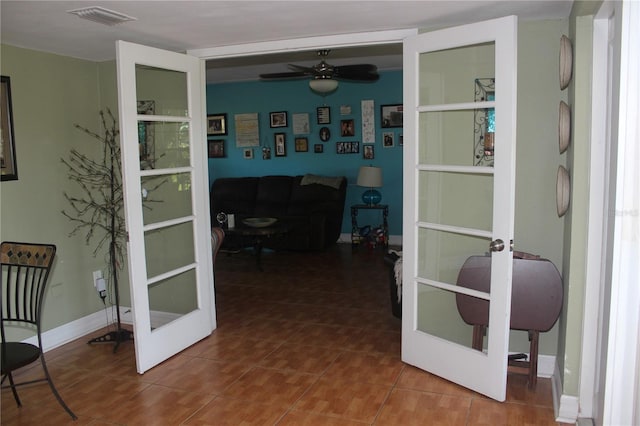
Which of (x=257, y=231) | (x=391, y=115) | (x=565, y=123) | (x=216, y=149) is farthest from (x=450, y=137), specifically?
(x=216, y=149)

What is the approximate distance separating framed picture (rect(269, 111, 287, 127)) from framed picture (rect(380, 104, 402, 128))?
1.55 metres

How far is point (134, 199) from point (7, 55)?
1.47 meters

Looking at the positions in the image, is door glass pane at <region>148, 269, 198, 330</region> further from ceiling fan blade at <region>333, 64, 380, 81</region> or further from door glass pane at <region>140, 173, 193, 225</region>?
ceiling fan blade at <region>333, 64, 380, 81</region>

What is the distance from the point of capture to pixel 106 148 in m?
4.60

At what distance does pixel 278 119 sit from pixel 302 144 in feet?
1.84

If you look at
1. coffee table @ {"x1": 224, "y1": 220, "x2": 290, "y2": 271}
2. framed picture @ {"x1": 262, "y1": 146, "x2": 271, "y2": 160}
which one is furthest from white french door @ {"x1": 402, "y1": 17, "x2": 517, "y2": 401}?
framed picture @ {"x1": 262, "y1": 146, "x2": 271, "y2": 160}

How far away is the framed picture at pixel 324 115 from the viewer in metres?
8.13

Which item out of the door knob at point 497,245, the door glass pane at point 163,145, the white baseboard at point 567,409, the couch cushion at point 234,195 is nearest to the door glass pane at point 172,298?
the door glass pane at point 163,145

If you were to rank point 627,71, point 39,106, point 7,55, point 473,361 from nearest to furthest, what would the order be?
point 627,71 → point 473,361 → point 7,55 → point 39,106

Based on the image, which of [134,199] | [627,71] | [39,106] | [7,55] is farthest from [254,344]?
[627,71]

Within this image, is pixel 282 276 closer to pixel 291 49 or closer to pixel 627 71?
pixel 291 49

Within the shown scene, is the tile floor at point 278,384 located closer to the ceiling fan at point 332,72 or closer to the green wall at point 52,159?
the green wall at point 52,159

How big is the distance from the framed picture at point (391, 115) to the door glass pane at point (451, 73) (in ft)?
14.4

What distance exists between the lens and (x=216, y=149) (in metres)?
8.83
